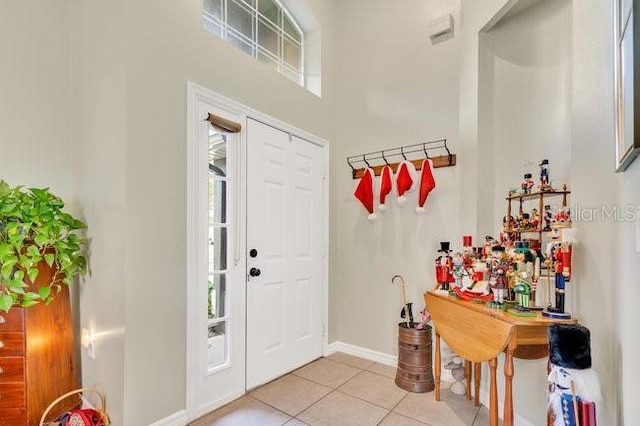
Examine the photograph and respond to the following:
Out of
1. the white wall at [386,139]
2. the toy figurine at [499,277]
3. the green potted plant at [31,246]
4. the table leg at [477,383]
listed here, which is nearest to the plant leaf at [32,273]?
the green potted plant at [31,246]

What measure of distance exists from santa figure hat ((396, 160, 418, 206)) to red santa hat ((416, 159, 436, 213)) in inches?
3.7

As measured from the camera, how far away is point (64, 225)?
76.3 inches

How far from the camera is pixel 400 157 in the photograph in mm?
2953

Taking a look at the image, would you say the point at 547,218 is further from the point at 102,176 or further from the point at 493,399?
the point at 102,176

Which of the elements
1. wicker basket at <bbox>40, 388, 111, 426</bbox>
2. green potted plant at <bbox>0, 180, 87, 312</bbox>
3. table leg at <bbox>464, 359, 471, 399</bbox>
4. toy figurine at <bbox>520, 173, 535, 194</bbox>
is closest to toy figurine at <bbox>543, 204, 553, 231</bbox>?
toy figurine at <bbox>520, 173, 535, 194</bbox>

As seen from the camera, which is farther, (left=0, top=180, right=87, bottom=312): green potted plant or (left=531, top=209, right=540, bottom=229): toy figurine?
(left=531, top=209, right=540, bottom=229): toy figurine

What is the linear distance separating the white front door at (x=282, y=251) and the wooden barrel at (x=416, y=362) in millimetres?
884

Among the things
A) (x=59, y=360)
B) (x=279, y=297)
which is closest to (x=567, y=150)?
(x=279, y=297)

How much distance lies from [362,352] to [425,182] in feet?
5.55

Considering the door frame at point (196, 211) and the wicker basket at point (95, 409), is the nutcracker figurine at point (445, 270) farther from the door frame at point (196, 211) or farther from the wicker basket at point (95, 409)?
the wicker basket at point (95, 409)

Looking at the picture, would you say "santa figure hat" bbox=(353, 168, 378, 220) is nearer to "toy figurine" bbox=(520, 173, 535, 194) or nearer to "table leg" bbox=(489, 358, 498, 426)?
"toy figurine" bbox=(520, 173, 535, 194)

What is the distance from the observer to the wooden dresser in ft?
5.66

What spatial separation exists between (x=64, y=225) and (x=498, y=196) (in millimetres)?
2824

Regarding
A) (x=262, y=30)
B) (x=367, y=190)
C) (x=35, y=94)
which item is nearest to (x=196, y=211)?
(x=35, y=94)
